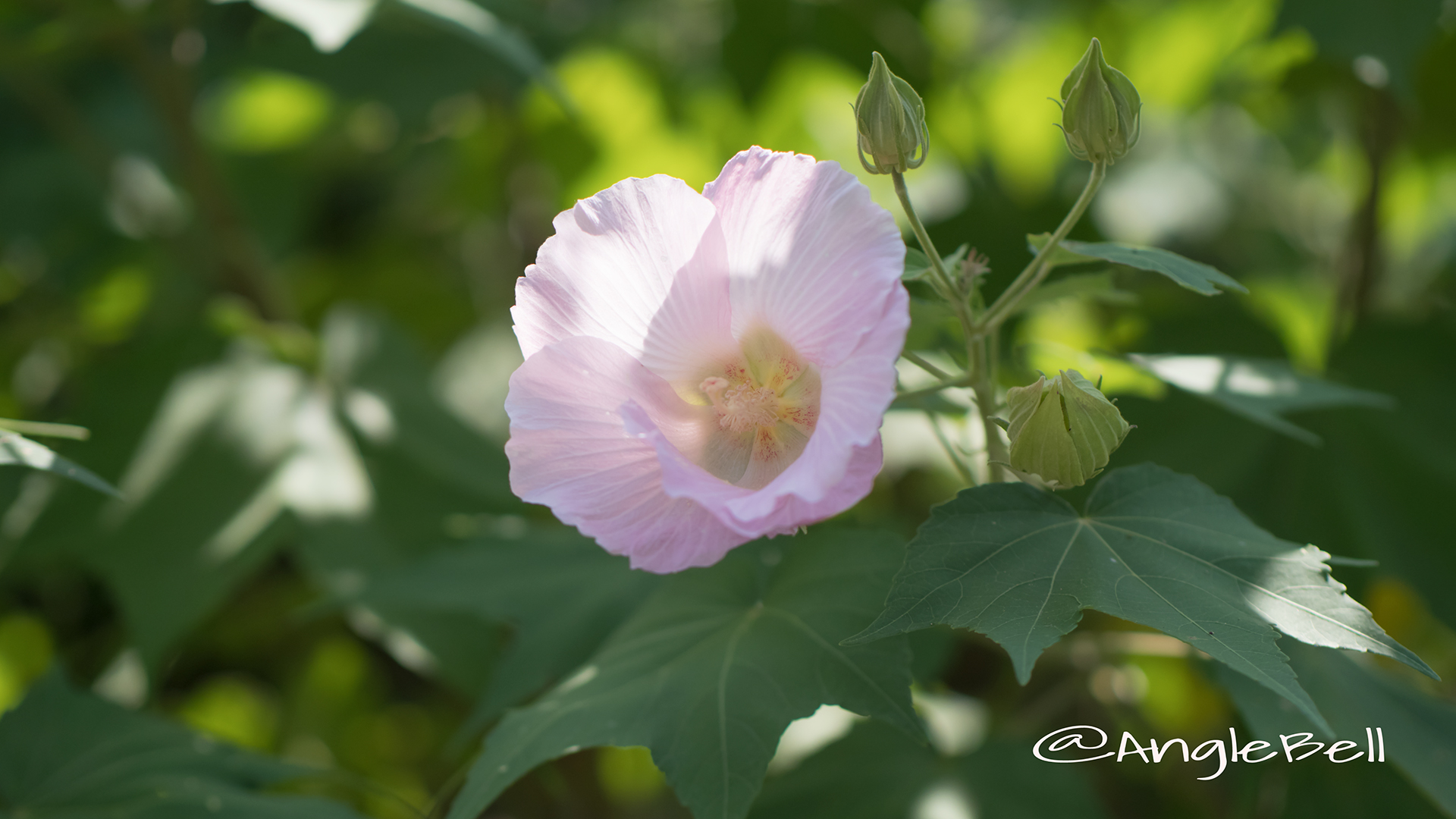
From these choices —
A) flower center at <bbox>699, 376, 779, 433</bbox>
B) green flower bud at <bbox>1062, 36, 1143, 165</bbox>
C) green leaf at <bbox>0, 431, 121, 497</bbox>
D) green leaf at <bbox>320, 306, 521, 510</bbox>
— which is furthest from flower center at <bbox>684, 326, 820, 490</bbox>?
green leaf at <bbox>320, 306, 521, 510</bbox>

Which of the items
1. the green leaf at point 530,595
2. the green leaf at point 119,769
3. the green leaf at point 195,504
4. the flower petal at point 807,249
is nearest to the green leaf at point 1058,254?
the flower petal at point 807,249

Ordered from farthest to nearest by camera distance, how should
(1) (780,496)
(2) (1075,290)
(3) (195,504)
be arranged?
(3) (195,504), (2) (1075,290), (1) (780,496)

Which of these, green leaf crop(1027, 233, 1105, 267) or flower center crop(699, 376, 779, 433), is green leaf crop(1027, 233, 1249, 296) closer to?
green leaf crop(1027, 233, 1105, 267)

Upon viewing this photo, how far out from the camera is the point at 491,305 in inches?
82.4

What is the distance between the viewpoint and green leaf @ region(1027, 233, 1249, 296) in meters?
0.67

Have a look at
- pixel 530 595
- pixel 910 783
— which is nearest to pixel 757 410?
pixel 530 595

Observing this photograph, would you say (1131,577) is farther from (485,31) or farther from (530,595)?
(485,31)

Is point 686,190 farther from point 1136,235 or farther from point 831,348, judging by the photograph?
point 1136,235

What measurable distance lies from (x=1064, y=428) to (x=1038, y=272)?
0.13m

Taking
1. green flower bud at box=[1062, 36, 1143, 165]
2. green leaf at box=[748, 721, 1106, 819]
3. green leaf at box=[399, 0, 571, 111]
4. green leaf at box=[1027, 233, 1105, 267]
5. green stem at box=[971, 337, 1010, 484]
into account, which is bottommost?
green leaf at box=[748, 721, 1106, 819]

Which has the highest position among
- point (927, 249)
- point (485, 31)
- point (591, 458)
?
point (485, 31)

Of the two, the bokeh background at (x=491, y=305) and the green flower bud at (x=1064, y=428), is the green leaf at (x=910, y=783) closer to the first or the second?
the bokeh background at (x=491, y=305)

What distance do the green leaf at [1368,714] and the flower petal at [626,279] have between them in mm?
502

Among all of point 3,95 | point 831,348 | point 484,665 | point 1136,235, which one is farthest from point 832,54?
point 3,95
